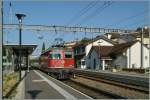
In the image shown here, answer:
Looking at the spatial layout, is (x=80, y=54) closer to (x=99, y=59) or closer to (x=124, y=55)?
(x=99, y=59)

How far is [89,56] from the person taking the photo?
260 feet

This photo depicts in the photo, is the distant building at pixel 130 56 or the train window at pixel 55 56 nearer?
the train window at pixel 55 56

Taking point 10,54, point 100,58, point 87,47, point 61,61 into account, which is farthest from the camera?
point 87,47

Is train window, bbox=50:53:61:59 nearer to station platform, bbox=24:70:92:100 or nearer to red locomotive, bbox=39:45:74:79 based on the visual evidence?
red locomotive, bbox=39:45:74:79

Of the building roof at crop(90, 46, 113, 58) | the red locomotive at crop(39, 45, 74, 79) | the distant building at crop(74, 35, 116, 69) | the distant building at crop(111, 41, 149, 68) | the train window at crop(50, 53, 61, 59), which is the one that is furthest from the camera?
the distant building at crop(74, 35, 116, 69)

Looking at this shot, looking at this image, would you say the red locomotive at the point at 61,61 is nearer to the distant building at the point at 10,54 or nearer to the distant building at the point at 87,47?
the distant building at the point at 10,54

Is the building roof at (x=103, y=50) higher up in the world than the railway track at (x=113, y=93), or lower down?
higher up

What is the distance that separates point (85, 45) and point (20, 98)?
66288 millimetres

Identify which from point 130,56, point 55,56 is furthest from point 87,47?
point 55,56

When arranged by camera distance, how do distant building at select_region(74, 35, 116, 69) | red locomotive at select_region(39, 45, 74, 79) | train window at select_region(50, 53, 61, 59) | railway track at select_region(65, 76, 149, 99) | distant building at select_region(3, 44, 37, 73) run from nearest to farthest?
1. railway track at select_region(65, 76, 149, 99)
2. red locomotive at select_region(39, 45, 74, 79)
3. train window at select_region(50, 53, 61, 59)
4. distant building at select_region(3, 44, 37, 73)
5. distant building at select_region(74, 35, 116, 69)

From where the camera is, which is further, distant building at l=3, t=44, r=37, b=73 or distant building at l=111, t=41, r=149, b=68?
distant building at l=111, t=41, r=149, b=68

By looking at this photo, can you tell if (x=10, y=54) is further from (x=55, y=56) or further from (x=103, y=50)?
(x=103, y=50)

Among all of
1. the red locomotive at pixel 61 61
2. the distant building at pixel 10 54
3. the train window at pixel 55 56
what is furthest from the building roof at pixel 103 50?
the train window at pixel 55 56

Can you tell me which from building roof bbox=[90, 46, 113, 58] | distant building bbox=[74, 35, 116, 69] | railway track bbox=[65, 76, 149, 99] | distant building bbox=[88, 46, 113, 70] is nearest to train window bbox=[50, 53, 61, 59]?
railway track bbox=[65, 76, 149, 99]
